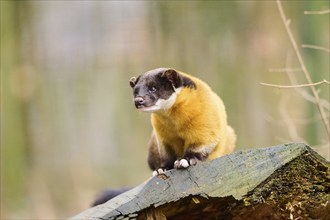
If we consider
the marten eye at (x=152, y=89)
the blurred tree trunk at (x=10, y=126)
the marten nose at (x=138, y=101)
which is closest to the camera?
the marten nose at (x=138, y=101)

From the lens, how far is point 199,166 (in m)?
2.84

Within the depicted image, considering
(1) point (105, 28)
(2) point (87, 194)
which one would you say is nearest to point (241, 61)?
(1) point (105, 28)

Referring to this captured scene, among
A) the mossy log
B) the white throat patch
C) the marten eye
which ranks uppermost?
the marten eye

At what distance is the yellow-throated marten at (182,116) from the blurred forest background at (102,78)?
513cm

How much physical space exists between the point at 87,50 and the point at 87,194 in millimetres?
2043

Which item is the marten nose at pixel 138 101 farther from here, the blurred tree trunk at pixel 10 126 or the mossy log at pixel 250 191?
the blurred tree trunk at pixel 10 126

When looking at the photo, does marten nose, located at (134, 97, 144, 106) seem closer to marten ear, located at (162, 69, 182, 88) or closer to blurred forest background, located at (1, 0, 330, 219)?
marten ear, located at (162, 69, 182, 88)

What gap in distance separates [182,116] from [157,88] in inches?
8.8

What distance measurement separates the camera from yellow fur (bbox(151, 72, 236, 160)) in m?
3.66

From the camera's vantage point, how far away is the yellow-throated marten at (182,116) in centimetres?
356

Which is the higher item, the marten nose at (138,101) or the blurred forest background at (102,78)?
the marten nose at (138,101)

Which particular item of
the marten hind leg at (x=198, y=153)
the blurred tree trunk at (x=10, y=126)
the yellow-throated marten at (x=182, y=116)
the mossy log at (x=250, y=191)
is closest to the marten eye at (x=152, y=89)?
the yellow-throated marten at (x=182, y=116)

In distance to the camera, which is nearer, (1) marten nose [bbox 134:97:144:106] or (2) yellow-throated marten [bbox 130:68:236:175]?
(1) marten nose [bbox 134:97:144:106]

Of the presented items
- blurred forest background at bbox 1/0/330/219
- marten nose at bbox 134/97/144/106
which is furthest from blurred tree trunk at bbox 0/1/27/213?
marten nose at bbox 134/97/144/106
